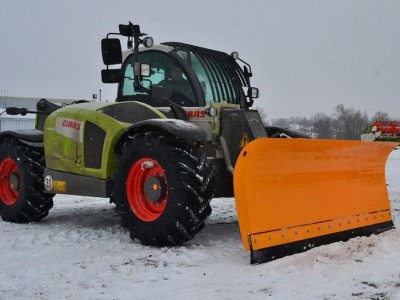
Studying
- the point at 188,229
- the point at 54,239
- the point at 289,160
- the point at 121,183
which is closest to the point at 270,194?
the point at 289,160

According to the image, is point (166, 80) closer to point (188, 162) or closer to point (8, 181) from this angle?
point (188, 162)

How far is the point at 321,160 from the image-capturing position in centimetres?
506

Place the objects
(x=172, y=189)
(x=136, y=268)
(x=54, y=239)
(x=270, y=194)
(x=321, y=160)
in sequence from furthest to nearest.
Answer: (x=54, y=239)
(x=321, y=160)
(x=172, y=189)
(x=270, y=194)
(x=136, y=268)

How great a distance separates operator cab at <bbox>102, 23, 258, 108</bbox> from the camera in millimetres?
5730

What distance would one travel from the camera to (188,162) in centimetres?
475

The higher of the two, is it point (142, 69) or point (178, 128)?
point (142, 69)

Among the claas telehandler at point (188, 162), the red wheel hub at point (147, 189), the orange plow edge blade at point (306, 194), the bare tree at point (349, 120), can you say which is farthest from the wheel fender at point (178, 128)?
the bare tree at point (349, 120)

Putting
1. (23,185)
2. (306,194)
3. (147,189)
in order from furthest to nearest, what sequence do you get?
(23,185) → (147,189) → (306,194)

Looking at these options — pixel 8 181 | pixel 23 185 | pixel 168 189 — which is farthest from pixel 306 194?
pixel 8 181

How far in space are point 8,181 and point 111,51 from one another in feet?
9.54

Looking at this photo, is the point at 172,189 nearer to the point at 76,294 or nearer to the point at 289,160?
the point at 289,160

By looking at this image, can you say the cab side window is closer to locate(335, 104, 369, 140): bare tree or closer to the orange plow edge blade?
the orange plow edge blade

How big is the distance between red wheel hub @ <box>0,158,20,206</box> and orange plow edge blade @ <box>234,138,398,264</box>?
410 cm

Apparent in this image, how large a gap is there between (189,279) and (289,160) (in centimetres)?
156
